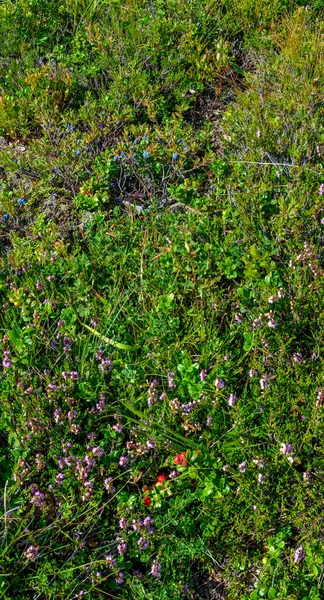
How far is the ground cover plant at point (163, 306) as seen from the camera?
2.75 metres

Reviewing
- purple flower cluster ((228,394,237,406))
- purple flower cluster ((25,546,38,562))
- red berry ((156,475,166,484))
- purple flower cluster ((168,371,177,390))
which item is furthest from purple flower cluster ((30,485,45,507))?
purple flower cluster ((228,394,237,406))

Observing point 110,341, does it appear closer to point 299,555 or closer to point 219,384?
point 219,384

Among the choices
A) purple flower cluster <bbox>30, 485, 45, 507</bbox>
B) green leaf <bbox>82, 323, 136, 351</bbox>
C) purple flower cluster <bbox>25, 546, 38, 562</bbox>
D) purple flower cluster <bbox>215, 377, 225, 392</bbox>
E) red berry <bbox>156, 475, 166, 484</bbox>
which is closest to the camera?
purple flower cluster <bbox>25, 546, 38, 562</bbox>

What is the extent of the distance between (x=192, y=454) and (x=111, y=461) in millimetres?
383

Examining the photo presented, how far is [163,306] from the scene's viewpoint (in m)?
3.29

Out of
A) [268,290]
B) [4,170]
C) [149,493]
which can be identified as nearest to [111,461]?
[149,493]

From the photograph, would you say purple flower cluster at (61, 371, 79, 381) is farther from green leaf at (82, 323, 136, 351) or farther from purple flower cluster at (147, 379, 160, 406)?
purple flower cluster at (147, 379, 160, 406)

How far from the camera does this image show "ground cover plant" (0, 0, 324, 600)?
2.75 meters

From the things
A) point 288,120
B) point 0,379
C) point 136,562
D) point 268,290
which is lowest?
point 136,562

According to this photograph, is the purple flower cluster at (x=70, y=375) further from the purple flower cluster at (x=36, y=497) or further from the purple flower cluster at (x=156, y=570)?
the purple flower cluster at (x=156, y=570)

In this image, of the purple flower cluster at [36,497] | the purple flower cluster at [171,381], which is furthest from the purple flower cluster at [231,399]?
the purple flower cluster at [36,497]

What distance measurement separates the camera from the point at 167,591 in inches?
104

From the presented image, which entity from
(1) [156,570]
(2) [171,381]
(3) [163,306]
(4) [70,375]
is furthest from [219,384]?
(1) [156,570]

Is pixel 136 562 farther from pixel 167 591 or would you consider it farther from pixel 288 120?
pixel 288 120
